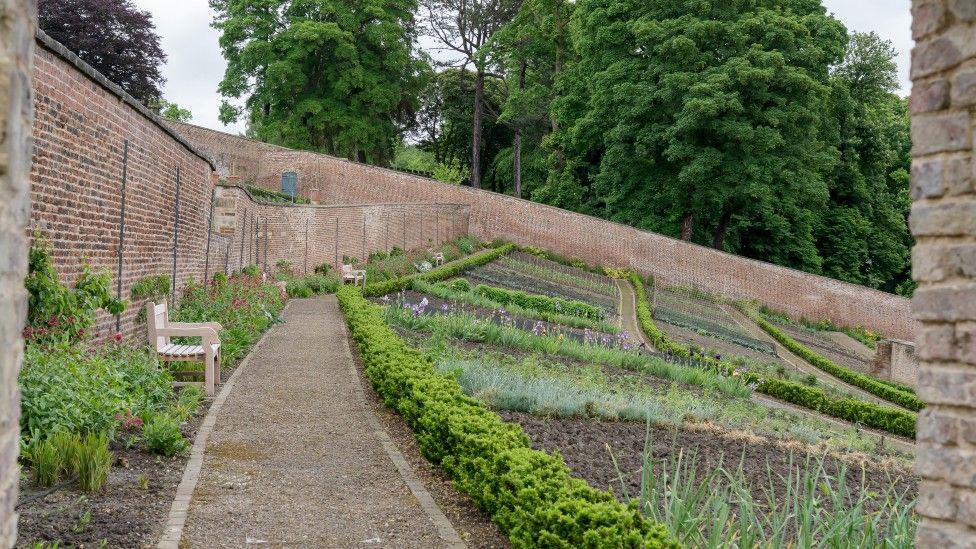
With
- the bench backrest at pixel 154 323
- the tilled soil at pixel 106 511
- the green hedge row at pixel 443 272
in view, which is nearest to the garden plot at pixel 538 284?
the green hedge row at pixel 443 272

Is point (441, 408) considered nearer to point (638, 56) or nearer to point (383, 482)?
point (383, 482)

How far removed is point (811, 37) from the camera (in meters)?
28.8

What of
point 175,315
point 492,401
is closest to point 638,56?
point 175,315

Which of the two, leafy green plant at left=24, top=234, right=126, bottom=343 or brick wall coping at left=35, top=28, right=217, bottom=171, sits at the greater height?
brick wall coping at left=35, top=28, right=217, bottom=171

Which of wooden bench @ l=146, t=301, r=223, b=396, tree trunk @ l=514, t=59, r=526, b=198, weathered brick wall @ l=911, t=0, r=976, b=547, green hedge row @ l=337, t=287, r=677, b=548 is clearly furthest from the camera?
tree trunk @ l=514, t=59, r=526, b=198

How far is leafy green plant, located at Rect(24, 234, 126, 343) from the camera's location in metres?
6.26

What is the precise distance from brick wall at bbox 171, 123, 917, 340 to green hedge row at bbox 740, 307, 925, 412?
2.95 metres

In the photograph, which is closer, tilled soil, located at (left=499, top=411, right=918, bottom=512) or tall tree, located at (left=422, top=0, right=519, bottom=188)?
tilled soil, located at (left=499, top=411, right=918, bottom=512)

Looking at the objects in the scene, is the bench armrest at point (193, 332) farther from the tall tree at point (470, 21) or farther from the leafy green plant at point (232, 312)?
the tall tree at point (470, 21)

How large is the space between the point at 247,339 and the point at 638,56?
22.4 m

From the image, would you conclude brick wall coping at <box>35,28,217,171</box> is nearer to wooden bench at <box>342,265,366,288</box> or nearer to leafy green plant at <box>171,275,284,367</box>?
leafy green plant at <box>171,275,284,367</box>

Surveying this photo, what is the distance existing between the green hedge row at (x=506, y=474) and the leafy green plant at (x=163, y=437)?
1.77 metres

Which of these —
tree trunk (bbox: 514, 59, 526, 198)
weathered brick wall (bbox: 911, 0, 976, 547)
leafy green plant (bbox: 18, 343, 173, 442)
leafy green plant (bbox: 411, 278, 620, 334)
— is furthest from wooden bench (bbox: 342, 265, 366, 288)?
weathered brick wall (bbox: 911, 0, 976, 547)

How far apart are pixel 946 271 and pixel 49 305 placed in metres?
5.85
